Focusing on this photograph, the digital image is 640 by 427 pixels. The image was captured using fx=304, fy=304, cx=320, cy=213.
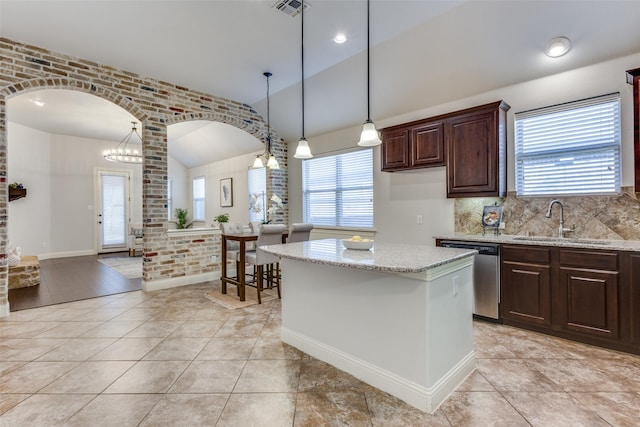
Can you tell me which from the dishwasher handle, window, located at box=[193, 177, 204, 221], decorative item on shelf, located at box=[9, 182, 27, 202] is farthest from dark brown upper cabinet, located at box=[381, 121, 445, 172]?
decorative item on shelf, located at box=[9, 182, 27, 202]

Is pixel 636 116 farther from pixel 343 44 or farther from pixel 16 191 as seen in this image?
pixel 16 191

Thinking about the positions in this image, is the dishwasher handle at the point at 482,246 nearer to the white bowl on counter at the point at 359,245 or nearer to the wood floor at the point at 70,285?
the white bowl on counter at the point at 359,245

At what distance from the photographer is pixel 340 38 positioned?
345 centimetres

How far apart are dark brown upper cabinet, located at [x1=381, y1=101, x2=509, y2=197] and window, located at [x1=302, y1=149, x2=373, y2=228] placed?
0.97m

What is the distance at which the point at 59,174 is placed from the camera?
739 cm

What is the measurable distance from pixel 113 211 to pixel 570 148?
9.81 metres

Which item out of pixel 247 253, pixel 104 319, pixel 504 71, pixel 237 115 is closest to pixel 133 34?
pixel 237 115

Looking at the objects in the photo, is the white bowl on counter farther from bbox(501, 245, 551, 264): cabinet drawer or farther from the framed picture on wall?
the framed picture on wall

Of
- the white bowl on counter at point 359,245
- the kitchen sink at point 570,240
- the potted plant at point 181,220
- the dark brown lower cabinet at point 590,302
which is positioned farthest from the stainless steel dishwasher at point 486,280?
the potted plant at point 181,220

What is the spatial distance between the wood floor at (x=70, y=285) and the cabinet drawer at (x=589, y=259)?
210 inches

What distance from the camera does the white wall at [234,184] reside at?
303 inches

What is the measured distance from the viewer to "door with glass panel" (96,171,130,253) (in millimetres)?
8109

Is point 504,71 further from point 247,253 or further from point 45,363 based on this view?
point 45,363

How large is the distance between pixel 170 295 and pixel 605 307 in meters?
4.83
